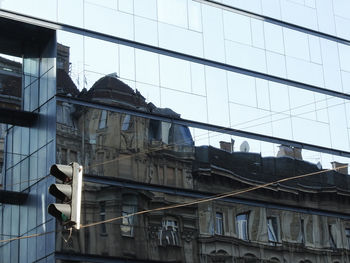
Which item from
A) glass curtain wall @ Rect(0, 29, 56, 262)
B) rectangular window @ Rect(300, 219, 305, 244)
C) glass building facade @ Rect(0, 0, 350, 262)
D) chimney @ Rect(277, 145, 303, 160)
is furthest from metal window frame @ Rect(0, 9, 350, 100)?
rectangular window @ Rect(300, 219, 305, 244)

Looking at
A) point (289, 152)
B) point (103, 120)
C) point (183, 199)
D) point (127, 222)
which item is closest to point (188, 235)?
point (183, 199)

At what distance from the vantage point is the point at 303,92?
35625 mm

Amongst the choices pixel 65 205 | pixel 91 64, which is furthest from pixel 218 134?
pixel 65 205

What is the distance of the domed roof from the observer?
96.5ft

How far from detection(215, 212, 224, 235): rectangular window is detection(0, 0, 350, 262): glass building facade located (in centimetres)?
7

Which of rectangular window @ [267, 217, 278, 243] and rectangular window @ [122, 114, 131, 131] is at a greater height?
rectangular window @ [122, 114, 131, 131]

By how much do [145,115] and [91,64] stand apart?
2.80 m

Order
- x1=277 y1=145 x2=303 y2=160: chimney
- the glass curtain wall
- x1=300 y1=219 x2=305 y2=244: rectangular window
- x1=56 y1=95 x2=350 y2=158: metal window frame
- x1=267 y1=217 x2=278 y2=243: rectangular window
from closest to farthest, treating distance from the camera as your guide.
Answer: the glass curtain wall
x1=56 y1=95 x2=350 y2=158: metal window frame
x1=267 y1=217 x2=278 y2=243: rectangular window
x1=300 y1=219 x2=305 y2=244: rectangular window
x1=277 y1=145 x2=303 y2=160: chimney

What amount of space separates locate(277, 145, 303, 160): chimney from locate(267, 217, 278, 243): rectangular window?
2.97 meters

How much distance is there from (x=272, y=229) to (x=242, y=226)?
5.09 feet

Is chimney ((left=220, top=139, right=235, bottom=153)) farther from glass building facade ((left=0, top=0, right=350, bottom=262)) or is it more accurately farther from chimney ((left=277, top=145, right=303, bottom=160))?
chimney ((left=277, top=145, right=303, bottom=160))

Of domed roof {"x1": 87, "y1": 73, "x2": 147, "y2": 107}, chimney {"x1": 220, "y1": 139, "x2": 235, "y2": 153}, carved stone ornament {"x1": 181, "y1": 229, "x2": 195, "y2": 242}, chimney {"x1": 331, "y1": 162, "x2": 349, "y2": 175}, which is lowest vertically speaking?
carved stone ornament {"x1": 181, "y1": 229, "x2": 195, "y2": 242}

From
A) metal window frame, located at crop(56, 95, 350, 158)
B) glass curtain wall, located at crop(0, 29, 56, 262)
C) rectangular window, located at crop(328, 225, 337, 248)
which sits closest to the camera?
glass curtain wall, located at crop(0, 29, 56, 262)

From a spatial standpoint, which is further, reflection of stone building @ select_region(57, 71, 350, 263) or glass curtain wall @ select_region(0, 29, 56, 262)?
reflection of stone building @ select_region(57, 71, 350, 263)
